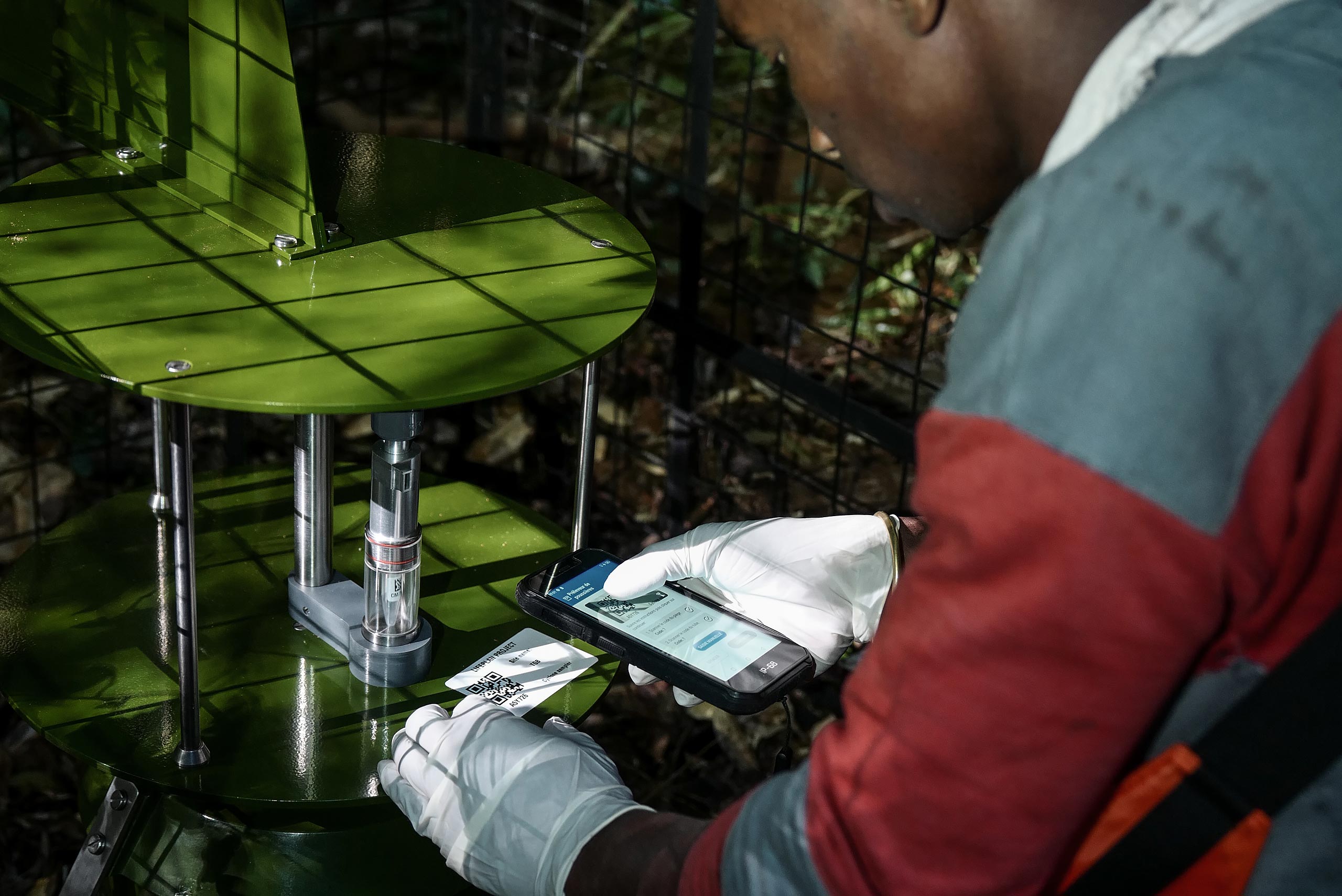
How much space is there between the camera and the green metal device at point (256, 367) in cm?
123

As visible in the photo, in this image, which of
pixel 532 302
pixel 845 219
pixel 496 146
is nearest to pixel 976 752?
pixel 532 302

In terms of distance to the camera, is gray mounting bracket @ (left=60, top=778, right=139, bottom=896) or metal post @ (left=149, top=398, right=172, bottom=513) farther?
metal post @ (left=149, top=398, right=172, bottom=513)

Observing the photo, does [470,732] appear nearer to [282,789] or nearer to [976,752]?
[282,789]

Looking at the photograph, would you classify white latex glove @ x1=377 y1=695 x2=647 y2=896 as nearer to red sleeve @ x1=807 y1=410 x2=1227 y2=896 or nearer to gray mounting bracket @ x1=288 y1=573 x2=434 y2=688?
gray mounting bracket @ x1=288 y1=573 x2=434 y2=688

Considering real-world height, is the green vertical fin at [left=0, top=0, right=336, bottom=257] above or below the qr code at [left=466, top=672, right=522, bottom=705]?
above

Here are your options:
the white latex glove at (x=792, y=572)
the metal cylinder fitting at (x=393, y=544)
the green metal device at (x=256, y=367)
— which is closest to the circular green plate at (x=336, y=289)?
the green metal device at (x=256, y=367)

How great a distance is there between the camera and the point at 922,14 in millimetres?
798

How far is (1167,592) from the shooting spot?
2.26 feet

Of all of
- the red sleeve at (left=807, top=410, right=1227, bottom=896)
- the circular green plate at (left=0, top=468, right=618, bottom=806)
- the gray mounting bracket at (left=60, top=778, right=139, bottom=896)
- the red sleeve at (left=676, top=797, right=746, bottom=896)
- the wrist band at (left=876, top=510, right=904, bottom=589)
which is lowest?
the gray mounting bracket at (left=60, top=778, right=139, bottom=896)

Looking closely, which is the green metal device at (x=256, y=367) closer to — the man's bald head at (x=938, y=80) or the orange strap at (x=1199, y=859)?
the man's bald head at (x=938, y=80)

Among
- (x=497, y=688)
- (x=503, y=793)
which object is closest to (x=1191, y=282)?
(x=503, y=793)

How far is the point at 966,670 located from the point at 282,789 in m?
0.83

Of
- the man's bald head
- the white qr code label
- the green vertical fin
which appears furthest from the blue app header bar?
the man's bald head

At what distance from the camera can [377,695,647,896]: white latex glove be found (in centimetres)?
112
